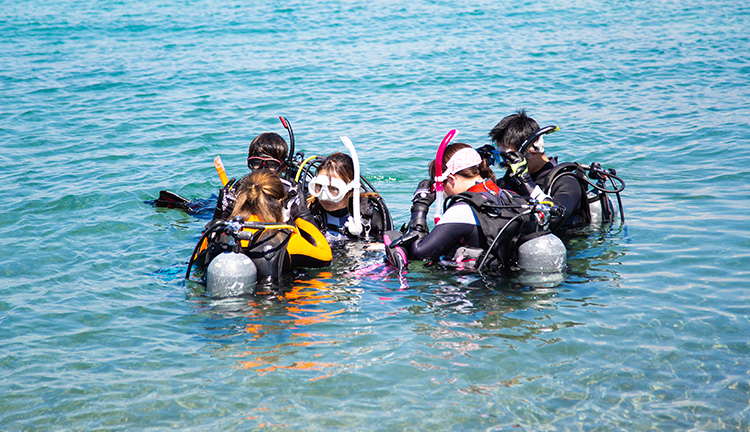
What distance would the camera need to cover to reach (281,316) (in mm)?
4594

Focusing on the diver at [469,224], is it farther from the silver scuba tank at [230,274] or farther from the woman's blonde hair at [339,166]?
the silver scuba tank at [230,274]

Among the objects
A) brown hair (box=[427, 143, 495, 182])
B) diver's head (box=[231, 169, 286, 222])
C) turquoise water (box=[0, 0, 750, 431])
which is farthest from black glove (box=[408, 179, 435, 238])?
diver's head (box=[231, 169, 286, 222])

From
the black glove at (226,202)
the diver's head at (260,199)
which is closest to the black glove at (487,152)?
the diver's head at (260,199)

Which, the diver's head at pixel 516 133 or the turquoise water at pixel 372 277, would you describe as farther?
the diver's head at pixel 516 133

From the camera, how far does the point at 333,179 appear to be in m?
5.29

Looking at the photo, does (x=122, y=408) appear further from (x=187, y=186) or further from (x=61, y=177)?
(x=61, y=177)

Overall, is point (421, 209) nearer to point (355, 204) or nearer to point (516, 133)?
point (355, 204)

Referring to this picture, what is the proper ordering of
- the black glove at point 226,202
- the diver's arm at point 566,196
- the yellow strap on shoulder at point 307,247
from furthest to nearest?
the diver's arm at point 566,196 < the black glove at point 226,202 < the yellow strap on shoulder at point 307,247

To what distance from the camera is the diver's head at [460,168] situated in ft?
15.6

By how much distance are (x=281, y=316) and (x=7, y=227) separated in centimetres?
411

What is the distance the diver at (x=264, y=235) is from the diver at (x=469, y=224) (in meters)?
0.71

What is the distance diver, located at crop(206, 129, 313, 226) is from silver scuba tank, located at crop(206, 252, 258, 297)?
0.65m

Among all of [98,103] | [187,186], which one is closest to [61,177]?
[187,186]

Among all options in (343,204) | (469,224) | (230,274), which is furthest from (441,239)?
(230,274)
